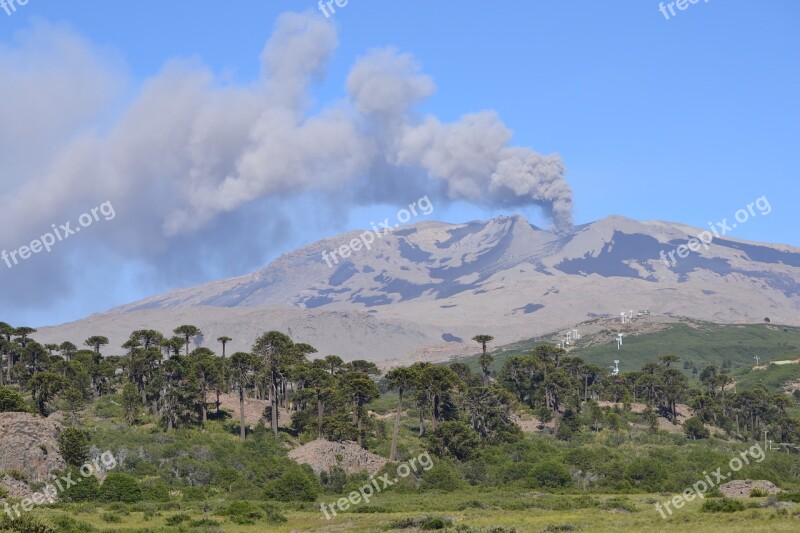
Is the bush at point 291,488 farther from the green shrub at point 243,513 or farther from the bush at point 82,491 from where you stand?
the bush at point 82,491

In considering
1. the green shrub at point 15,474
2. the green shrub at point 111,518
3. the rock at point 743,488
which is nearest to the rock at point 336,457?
the green shrub at point 15,474

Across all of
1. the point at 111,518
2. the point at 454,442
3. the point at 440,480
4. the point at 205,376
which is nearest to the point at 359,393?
the point at 454,442

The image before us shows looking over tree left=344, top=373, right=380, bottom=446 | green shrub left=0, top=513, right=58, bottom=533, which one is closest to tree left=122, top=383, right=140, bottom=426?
tree left=344, top=373, right=380, bottom=446

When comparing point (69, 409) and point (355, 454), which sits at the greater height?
point (69, 409)

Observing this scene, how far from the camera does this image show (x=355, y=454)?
106 meters

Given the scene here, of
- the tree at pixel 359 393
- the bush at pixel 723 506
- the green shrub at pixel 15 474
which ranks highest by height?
the tree at pixel 359 393

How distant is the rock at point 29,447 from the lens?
84.4 m

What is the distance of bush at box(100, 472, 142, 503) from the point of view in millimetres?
81062

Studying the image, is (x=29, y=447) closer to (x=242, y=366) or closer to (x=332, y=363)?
(x=242, y=366)

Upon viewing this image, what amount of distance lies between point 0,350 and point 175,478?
65375mm

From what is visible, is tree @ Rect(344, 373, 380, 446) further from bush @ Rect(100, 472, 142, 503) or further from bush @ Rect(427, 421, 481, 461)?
bush @ Rect(100, 472, 142, 503)

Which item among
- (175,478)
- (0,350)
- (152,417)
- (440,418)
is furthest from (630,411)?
(0,350)

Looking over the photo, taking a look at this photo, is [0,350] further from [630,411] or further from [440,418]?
[630,411]

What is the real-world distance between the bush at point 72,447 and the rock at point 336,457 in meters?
23.5
